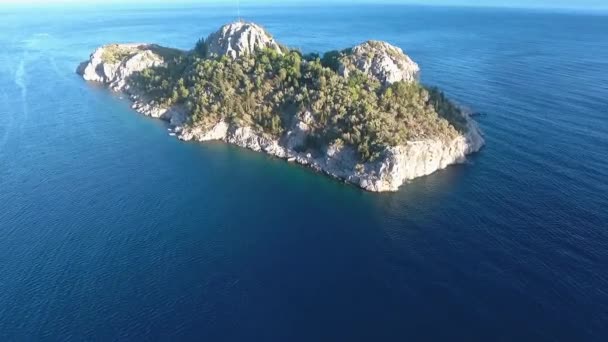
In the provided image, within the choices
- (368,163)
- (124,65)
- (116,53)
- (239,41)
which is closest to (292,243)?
(368,163)

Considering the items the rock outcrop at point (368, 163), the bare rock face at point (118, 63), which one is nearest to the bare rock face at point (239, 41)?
the bare rock face at point (118, 63)

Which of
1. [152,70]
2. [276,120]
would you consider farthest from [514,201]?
[152,70]

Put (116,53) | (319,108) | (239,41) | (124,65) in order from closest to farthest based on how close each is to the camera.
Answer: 1. (319,108)
2. (239,41)
3. (124,65)
4. (116,53)

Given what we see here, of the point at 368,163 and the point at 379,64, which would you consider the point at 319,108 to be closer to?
the point at 368,163

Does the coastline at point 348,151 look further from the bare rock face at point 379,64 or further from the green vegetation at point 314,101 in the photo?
the bare rock face at point 379,64

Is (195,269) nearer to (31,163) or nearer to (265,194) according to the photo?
(265,194)
